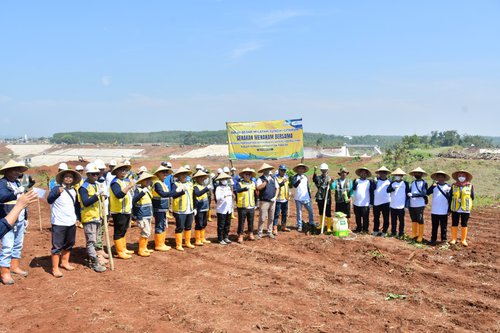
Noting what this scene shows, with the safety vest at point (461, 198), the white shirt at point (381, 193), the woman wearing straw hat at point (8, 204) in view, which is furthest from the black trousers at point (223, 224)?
the safety vest at point (461, 198)

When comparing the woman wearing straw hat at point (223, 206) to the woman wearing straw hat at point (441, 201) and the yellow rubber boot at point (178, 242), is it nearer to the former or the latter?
the yellow rubber boot at point (178, 242)

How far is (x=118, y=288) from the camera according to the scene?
7.07m

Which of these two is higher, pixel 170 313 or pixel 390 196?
pixel 390 196

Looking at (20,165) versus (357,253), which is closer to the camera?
(20,165)

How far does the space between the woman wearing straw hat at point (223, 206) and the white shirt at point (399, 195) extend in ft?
14.2

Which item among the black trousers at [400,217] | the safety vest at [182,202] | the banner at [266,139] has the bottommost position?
the black trousers at [400,217]

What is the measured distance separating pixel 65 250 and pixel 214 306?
10.5ft

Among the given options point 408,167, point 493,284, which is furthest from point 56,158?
point 493,284

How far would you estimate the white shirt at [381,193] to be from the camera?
11.1 meters

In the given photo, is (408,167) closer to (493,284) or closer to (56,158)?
(493,284)

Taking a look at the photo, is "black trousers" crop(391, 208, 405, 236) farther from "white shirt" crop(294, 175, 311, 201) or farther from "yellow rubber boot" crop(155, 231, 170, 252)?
"yellow rubber boot" crop(155, 231, 170, 252)

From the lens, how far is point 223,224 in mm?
10469

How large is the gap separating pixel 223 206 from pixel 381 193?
4.32 meters

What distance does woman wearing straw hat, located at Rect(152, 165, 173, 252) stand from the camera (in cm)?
930
